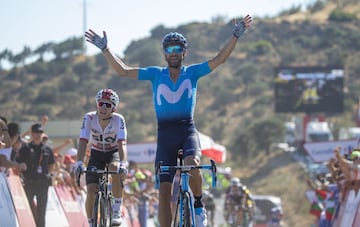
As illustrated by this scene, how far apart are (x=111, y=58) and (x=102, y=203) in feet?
6.22

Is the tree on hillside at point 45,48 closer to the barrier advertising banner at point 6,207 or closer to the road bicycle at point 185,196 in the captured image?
the barrier advertising banner at point 6,207

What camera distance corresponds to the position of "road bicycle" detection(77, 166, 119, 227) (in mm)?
12641

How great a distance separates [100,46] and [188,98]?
1.21m

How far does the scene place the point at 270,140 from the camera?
284 ft

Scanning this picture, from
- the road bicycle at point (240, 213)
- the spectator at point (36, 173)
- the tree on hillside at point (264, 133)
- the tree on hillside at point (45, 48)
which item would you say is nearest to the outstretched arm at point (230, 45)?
the spectator at point (36, 173)

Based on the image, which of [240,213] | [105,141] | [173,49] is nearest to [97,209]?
[105,141]

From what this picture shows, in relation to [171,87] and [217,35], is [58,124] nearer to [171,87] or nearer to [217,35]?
[171,87]

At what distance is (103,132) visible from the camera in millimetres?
13297

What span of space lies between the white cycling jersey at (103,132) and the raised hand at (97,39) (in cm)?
124

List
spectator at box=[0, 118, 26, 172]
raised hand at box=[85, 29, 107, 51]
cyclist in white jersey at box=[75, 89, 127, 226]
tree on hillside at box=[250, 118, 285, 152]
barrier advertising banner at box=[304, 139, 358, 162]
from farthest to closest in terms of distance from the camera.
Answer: tree on hillside at box=[250, 118, 285, 152] → barrier advertising banner at box=[304, 139, 358, 162] → spectator at box=[0, 118, 26, 172] → cyclist in white jersey at box=[75, 89, 127, 226] → raised hand at box=[85, 29, 107, 51]

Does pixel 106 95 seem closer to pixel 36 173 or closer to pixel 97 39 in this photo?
pixel 97 39

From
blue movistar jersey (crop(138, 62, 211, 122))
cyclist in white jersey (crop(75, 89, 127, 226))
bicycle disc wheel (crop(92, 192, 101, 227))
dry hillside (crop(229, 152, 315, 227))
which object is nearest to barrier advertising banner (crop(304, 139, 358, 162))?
cyclist in white jersey (crop(75, 89, 127, 226))

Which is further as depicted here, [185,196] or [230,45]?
[230,45]

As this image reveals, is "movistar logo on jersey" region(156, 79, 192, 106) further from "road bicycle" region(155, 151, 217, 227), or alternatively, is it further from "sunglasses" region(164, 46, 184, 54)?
"road bicycle" region(155, 151, 217, 227)
